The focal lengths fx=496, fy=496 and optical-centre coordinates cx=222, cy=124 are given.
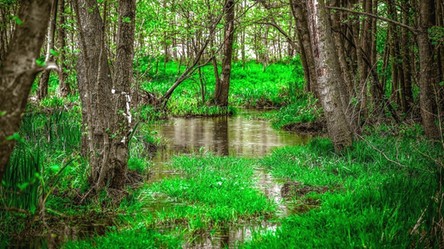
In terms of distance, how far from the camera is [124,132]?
22.3 feet

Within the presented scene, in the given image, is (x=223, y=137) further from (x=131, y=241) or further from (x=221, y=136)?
(x=131, y=241)

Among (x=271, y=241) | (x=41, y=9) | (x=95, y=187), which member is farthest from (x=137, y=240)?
(x=41, y=9)

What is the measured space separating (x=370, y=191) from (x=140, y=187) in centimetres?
338

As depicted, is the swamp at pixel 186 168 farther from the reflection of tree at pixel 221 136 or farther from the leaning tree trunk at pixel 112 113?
the reflection of tree at pixel 221 136

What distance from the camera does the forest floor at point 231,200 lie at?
15.0 ft

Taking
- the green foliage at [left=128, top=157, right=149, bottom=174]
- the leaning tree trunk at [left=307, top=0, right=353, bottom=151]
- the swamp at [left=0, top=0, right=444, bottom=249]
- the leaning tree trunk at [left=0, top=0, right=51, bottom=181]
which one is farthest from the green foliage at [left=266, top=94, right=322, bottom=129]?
the leaning tree trunk at [left=0, top=0, right=51, bottom=181]

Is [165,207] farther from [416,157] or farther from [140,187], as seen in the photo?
[416,157]

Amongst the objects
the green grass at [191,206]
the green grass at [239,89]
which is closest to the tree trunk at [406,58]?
the green grass at [239,89]

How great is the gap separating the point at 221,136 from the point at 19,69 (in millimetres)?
10873

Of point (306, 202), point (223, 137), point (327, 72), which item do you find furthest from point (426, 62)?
point (223, 137)

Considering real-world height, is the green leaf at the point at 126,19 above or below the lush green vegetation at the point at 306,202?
above

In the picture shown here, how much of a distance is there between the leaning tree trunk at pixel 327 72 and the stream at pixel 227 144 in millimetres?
1626

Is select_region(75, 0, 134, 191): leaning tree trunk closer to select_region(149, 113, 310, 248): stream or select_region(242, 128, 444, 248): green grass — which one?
select_region(149, 113, 310, 248): stream

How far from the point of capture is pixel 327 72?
8.84 metres
